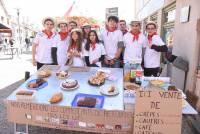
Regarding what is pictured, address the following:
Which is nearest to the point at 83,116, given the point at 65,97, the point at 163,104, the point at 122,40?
the point at 65,97

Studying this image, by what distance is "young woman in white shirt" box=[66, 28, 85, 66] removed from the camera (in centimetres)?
401

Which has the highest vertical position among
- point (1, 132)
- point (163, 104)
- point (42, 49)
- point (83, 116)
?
point (42, 49)

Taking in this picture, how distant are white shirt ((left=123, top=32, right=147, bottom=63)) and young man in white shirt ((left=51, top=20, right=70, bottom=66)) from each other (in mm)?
1026

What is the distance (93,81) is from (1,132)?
5.24 feet

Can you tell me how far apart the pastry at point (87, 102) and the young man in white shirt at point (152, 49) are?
1.88 meters

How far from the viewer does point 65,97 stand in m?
2.75

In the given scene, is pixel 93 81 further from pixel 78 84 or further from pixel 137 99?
pixel 137 99

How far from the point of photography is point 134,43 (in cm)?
414

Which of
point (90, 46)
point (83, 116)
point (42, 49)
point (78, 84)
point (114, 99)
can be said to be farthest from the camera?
point (42, 49)

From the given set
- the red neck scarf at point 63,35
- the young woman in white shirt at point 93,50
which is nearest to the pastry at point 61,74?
the young woman in white shirt at point 93,50

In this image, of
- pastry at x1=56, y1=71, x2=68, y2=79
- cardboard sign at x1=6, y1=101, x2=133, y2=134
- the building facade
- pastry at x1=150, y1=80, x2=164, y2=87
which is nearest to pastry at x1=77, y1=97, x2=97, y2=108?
cardboard sign at x1=6, y1=101, x2=133, y2=134

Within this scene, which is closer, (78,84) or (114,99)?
(114,99)

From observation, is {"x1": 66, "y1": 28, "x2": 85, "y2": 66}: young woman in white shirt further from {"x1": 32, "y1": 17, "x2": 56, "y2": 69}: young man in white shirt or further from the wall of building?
the wall of building

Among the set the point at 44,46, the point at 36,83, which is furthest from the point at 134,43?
the point at 36,83
